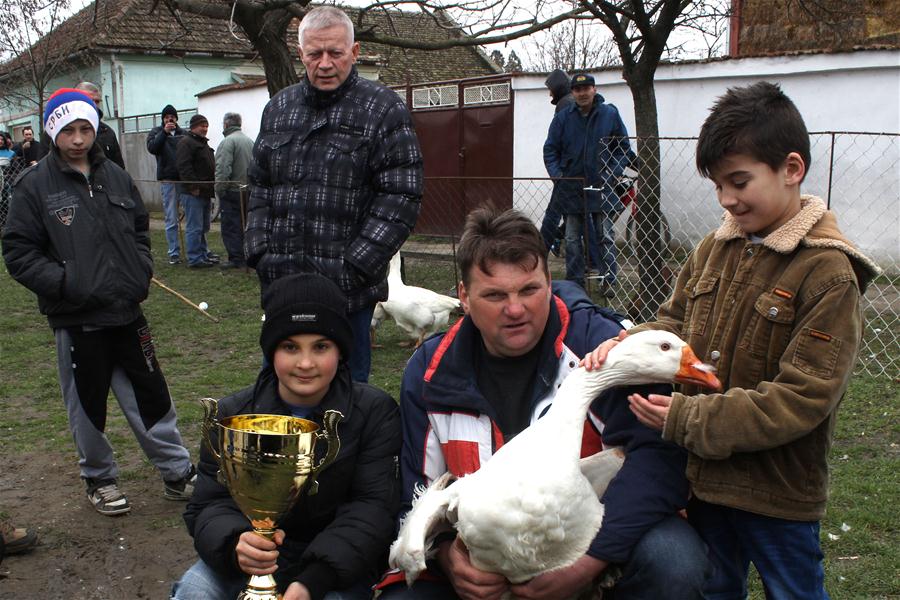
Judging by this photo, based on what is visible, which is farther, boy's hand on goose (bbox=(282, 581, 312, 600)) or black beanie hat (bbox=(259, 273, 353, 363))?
black beanie hat (bbox=(259, 273, 353, 363))

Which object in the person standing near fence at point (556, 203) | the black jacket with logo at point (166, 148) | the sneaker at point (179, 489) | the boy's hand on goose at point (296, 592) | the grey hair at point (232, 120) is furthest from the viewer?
the black jacket with logo at point (166, 148)

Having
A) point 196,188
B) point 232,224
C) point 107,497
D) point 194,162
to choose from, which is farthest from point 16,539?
point 194,162

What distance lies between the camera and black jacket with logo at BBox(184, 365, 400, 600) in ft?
8.60

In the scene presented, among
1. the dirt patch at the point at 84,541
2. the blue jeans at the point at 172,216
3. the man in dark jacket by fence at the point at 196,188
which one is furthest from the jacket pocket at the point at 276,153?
the blue jeans at the point at 172,216

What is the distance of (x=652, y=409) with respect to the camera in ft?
8.02

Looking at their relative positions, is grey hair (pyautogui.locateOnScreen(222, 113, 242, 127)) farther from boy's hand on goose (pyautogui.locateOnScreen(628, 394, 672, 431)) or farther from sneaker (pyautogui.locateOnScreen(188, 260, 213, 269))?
boy's hand on goose (pyautogui.locateOnScreen(628, 394, 672, 431))

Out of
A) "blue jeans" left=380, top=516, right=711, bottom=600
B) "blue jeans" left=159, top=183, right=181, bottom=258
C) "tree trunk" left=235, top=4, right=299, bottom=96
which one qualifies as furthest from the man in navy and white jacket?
"blue jeans" left=159, top=183, right=181, bottom=258

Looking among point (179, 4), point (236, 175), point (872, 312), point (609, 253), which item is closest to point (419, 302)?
point (609, 253)

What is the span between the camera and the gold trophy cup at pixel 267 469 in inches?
96.3

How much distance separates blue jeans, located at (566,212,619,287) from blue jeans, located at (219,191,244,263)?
203 inches

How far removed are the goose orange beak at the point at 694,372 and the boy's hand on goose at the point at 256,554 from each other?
49.1 inches

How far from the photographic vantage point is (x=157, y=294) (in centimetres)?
1079

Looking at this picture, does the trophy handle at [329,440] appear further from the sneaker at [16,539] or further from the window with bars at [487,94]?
the window with bars at [487,94]

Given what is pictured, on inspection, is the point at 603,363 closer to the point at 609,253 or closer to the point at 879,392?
the point at 879,392
